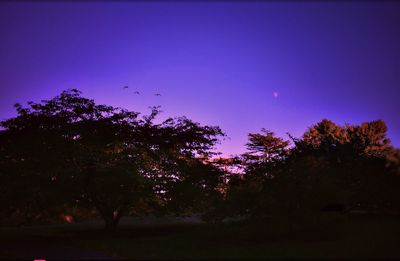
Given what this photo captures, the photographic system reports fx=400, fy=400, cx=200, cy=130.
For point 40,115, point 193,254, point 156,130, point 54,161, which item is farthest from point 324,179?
point 40,115

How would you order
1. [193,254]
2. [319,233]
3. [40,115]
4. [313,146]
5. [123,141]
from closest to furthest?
[193,254] → [319,233] → [40,115] → [123,141] → [313,146]

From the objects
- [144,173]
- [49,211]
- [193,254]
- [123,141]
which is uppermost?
[123,141]

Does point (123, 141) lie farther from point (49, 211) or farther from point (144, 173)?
point (49, 211)

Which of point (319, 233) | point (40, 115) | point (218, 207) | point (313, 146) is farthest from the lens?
point (313, 146)

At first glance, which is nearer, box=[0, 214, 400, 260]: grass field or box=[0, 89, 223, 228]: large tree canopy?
box=[0, 214, 400, 260]: grass field

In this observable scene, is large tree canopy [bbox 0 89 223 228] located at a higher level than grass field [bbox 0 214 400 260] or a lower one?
higher

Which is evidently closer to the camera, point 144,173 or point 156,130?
point 144,173

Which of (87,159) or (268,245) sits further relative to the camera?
(87,159)

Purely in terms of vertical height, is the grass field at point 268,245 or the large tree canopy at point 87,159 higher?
the large tree canopy at point 87,159

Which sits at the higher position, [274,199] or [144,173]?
[144,173]

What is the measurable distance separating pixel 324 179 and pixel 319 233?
2585 mm

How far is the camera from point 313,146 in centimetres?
3088

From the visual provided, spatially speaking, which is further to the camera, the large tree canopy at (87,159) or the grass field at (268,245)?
the large tree canopy at (87,159)

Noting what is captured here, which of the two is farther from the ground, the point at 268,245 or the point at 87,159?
the point at 87,159
